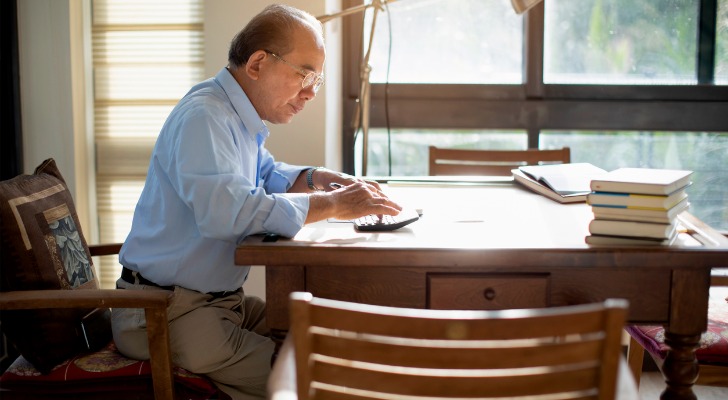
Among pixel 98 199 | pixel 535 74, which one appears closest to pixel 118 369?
pixel 98 199

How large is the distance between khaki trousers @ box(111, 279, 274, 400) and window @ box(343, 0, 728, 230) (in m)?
1.56

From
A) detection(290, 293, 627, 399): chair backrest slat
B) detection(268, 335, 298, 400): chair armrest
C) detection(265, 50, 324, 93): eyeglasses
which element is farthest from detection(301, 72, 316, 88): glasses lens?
detection(290, 293, 627, 399): chair backrest slat

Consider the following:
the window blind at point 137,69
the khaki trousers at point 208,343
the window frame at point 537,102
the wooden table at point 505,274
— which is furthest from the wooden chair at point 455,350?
the window frame at point 537,102

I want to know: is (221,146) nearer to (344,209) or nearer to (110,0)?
(344,209)

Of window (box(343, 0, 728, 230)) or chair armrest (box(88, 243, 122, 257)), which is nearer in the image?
chair armrest (box(88, 243, 122, 257))

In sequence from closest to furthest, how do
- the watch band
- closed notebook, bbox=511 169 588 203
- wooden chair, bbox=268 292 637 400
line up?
wooden chair, bbox=268 292 637 400
closed notebook, bbox=511 169 588 203
the watch band

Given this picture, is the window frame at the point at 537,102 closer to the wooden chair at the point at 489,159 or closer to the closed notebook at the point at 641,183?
the wooden chair at the point at 489,159

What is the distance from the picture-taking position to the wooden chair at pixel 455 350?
1020mm

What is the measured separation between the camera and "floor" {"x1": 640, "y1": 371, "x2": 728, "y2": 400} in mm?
2830

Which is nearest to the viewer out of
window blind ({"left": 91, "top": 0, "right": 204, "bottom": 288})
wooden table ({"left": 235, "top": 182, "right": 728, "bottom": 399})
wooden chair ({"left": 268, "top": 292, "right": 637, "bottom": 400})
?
wooden chair ({"left": 268, "top": 292, "right": 637, "bottom": 400})

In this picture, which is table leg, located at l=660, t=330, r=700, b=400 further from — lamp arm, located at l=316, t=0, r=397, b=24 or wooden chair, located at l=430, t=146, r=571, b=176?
lamp arm, located at l=316, t=0, r=397, b=24

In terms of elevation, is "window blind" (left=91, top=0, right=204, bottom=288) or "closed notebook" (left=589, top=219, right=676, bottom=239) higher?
"window blind" (left=91, top=0, right=204, bottom=288)

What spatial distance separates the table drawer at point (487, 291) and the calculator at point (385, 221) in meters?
0.21

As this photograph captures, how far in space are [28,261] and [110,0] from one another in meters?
1.58
